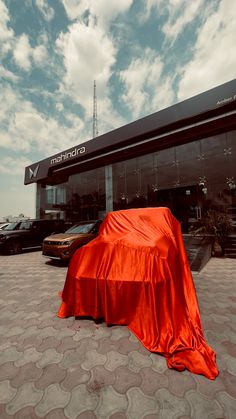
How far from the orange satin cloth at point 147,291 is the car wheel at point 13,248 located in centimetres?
800

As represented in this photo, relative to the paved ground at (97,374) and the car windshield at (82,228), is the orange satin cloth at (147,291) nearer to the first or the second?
the paved ground at (97,374)

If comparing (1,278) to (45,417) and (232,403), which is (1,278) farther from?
(232,403)

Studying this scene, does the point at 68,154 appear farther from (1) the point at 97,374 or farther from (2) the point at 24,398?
(2) the point at 24,398

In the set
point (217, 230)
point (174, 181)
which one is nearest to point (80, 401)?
point (217, 230)

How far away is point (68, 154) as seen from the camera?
49.2ft

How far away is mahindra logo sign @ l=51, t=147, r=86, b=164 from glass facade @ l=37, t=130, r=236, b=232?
80.1 inches

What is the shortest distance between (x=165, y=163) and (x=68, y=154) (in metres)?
7.11

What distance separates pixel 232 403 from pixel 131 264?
5.53 feet

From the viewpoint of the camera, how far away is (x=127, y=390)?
195 cm

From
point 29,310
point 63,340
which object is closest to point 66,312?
point 63,340

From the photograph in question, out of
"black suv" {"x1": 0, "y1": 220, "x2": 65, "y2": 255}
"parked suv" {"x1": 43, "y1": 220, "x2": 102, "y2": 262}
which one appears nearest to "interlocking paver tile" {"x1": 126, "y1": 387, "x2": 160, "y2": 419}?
"parked suv" {"x1": 43, "y1": 220, "x2": 102, "y2": 262}

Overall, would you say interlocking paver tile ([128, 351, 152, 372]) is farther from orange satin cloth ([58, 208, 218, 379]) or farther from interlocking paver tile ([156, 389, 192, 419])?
interlocking paver tile ([156, 389, 192, 419])

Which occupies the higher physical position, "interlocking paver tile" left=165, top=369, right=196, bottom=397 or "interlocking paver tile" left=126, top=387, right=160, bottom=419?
"interlocking paver tile" left=165, top=369, right=196, bottom=397

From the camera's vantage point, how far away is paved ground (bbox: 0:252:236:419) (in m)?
1.76
